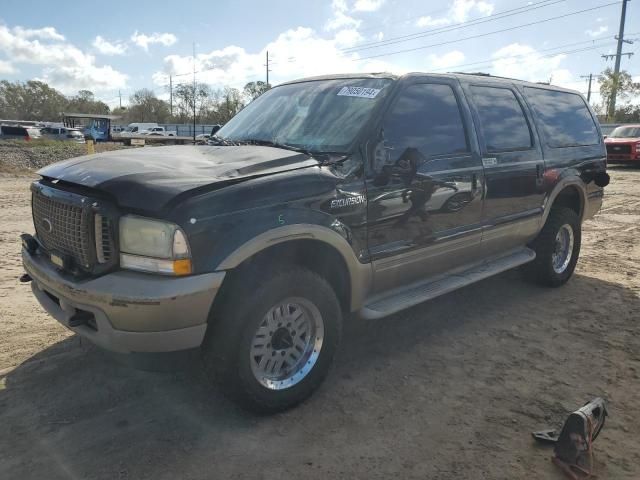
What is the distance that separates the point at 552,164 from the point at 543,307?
1.41 m

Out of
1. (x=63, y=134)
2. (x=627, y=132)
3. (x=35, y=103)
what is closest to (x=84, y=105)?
(x=35, y=103)

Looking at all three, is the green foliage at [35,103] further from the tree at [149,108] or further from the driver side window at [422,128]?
the driver side window at [422,128]

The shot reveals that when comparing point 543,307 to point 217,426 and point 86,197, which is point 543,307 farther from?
point 86,197

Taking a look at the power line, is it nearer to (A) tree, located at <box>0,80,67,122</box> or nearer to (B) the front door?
(B) the front door

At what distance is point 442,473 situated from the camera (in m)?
2.63

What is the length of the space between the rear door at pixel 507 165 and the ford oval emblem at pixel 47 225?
10.7 ft

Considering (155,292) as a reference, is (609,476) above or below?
below

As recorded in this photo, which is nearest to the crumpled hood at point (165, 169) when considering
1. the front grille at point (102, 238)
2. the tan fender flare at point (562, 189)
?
the front grille at point (102, 238)

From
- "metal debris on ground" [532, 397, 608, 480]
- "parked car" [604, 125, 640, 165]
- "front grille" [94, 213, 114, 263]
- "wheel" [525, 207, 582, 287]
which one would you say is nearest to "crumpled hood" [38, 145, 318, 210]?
"front grille" [94, 213, 114, 263]

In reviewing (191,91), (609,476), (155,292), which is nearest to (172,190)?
(155,292)

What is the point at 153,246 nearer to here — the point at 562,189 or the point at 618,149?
the point at 562,189

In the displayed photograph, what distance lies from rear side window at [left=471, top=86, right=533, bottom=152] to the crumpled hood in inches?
75.4

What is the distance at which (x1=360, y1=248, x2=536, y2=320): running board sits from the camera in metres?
3.56

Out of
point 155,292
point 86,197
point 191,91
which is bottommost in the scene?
point 155,292
